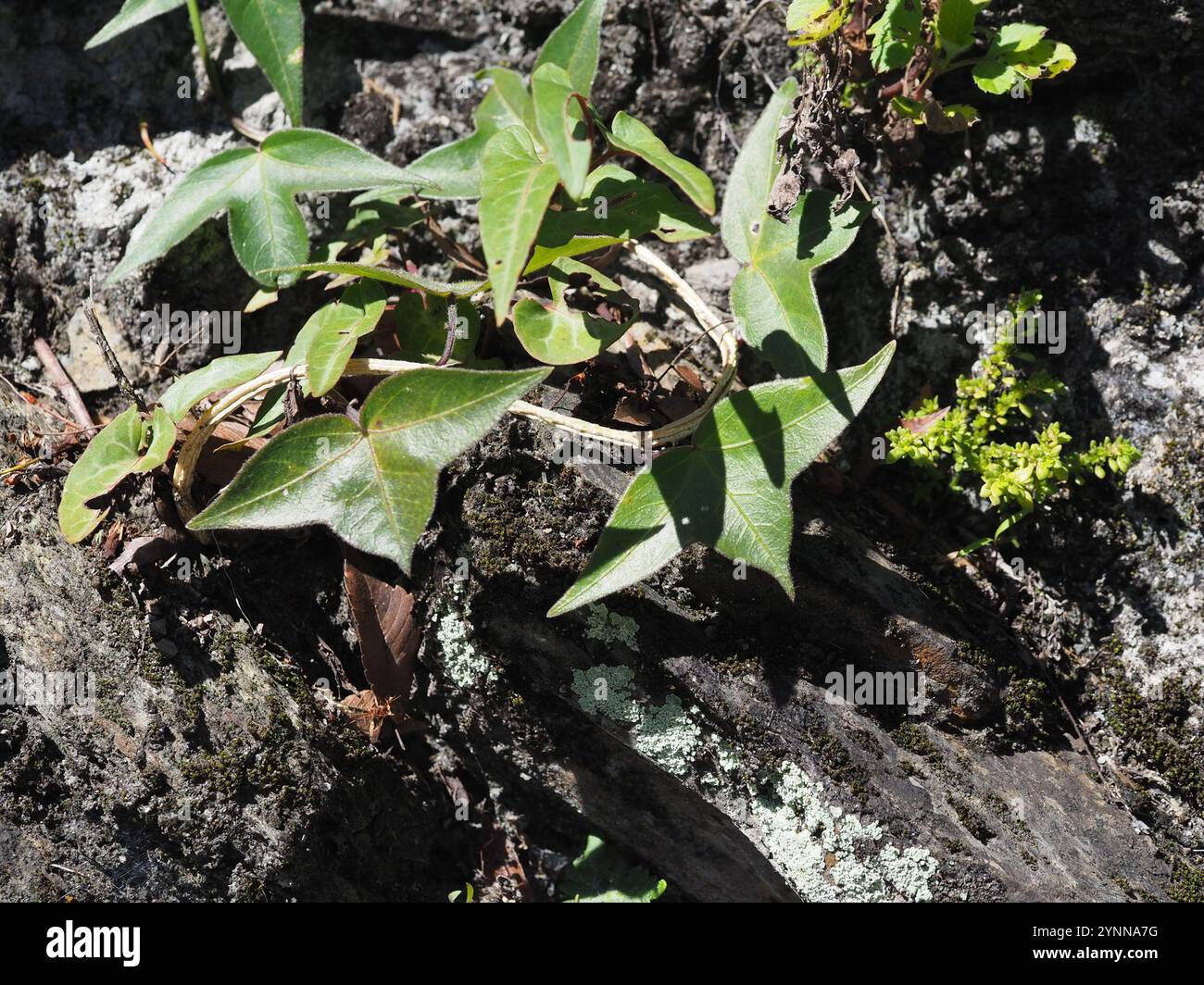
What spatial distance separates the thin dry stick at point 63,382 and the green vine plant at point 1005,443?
2298mm

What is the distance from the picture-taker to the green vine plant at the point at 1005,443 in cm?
232

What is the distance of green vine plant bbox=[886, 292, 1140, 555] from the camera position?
232cm

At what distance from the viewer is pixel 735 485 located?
2.04m

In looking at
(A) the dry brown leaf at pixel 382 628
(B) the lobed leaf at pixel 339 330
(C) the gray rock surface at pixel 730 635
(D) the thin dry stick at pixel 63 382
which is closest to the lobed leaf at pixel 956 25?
(C) the gray rock surface at pixel 730 635

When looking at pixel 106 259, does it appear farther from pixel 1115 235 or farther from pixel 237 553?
pixel 1115 235

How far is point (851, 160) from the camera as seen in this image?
2.20 meters

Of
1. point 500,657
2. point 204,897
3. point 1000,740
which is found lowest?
point 204,897

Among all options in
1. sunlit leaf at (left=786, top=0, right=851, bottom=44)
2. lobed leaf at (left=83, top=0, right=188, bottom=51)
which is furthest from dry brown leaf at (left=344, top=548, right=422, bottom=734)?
sunlit leaf at (left=786, top=0, right=851, bottom=44)

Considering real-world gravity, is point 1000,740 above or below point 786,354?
below

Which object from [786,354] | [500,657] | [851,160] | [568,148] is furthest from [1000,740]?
[568,148]

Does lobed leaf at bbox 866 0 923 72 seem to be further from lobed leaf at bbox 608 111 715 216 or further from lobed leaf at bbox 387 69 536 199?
lobed leaf at bbox 387 69 536 199

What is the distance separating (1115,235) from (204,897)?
122 inches

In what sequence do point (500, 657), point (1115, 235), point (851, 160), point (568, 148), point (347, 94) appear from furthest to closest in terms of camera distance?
point (347, 94) → point (1115, 235) → point (500, 657) → point (851, 160) → point (568, 148)

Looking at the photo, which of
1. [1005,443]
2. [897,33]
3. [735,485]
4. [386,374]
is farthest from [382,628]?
[897,33]
